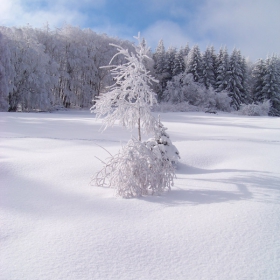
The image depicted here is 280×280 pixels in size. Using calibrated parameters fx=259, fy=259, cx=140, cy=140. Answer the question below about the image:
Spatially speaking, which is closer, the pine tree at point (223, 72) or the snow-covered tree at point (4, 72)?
the snow-covered tree at point (4, 72)

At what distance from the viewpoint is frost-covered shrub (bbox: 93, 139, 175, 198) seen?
11.8 ft

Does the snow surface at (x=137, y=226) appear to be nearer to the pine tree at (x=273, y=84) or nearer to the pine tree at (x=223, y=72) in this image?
the pine tree at (x=223, y=72)

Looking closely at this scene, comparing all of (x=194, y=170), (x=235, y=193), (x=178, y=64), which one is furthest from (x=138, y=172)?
(x=178, y=64)

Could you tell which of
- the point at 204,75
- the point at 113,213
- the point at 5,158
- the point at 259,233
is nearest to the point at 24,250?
the point at 113,213

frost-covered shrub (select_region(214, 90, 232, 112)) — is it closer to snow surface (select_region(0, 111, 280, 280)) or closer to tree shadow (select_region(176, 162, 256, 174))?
tree shadow (select_region(176, 162, 256, 174))

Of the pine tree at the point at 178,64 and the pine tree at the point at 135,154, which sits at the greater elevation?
the pine tree at the point at 178,64

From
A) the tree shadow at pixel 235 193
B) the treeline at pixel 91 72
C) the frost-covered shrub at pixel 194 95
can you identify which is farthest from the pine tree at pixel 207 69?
the tree shadow at pixel 235 193

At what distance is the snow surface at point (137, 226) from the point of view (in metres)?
1.93

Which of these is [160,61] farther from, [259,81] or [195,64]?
[259,81]

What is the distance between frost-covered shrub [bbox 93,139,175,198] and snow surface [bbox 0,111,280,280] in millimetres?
180

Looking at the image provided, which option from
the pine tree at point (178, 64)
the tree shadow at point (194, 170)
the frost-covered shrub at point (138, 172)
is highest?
the pine tree at point (178, 64)

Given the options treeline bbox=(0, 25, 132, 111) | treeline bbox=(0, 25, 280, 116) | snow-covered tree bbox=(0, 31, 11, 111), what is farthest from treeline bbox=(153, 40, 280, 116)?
snow-covered tree bbox=(0, 31, 11, 111)

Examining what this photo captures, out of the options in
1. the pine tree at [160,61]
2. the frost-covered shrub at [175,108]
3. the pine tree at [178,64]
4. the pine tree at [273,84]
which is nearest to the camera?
the frost-covered shrub at [175,108]

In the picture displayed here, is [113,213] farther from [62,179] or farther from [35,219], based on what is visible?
[62,179]
